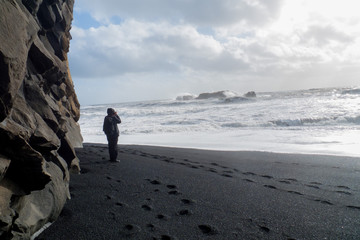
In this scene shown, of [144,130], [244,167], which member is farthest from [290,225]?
[144,130]

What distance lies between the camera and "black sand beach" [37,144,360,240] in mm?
3012

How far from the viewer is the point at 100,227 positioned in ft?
10.1

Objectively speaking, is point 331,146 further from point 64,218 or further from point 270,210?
point 64,218

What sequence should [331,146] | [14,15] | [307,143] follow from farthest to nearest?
[307,143] < [331,146] < [14,15]

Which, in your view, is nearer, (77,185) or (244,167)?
(77,185)

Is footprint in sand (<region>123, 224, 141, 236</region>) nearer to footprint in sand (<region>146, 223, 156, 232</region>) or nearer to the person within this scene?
footprint in sand (<region>146, 223, 156, 232</region>)

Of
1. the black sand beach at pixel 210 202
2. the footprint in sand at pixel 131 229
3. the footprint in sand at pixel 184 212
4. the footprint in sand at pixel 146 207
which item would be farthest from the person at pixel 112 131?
the footprint in sand at pixel 131 229

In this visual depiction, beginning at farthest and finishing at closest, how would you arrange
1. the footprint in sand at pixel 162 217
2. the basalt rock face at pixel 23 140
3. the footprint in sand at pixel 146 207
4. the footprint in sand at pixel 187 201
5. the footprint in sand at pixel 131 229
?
the footprint in sand at pixel 187 201, the footprint in sand at pixel 146 207, the footprint in sand at pixel 162 217, the footprint in sand at pixel 131 229, the basalt rock face at pixel 23 140

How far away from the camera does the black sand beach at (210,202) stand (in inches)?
119

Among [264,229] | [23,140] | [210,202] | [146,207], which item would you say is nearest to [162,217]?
[146,207]

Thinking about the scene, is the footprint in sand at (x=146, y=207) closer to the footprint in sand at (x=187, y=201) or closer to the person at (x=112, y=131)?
the footprint in sand at (x=187, y=201)

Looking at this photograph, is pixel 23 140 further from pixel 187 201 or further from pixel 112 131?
A: pixel 112 131

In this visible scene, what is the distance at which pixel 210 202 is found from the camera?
12.8 ft

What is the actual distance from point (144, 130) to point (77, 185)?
42.0 feet
